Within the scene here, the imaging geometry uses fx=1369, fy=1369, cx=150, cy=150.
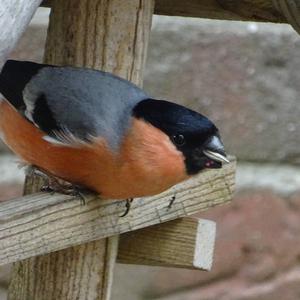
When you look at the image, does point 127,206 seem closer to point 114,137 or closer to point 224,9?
point 114,137

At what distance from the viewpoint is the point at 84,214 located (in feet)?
5.76

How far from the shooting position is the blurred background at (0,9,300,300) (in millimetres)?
2441

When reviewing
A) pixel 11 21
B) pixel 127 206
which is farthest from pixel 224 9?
pixel 11 21

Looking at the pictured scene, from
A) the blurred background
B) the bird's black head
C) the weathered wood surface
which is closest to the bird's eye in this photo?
the bird's black head

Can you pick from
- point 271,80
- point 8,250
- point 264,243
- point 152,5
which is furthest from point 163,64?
point 8,250

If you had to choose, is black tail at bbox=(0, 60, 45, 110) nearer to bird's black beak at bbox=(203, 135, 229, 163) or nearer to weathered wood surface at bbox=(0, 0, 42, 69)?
bird's black beak at bbox=(203, 135, 229, 163)

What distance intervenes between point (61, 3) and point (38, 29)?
1.79 ft

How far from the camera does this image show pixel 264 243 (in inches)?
101

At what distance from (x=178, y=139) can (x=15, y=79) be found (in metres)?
0.27

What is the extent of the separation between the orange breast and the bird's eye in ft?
0.03

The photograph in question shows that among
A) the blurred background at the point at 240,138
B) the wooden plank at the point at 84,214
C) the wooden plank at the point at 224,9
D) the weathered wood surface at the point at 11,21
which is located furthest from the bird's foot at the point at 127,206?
the blurred background at the point at 240,138

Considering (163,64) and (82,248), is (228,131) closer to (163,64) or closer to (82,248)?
(163,64)

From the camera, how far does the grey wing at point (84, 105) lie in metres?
1.81

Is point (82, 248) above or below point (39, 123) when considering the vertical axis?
below
